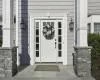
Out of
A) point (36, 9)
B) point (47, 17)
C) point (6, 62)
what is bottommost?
point (6, 62)

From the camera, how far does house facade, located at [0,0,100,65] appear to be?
10016 mm

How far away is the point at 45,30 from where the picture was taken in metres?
10.1

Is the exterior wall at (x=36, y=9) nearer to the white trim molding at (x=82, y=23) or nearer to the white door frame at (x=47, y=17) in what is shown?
the white door frame at (x=47, y=17)

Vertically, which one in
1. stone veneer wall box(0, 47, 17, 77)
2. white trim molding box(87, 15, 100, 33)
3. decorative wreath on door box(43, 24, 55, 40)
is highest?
white trim molding box(87, 15, 100, 33)

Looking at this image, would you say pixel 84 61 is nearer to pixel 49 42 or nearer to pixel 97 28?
pixel 49 42

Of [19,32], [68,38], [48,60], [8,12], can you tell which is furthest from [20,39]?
[8,12]

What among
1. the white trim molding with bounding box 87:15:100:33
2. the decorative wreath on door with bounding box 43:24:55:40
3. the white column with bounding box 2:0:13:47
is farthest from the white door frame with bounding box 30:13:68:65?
the white column with bounding box 2:0:13:47

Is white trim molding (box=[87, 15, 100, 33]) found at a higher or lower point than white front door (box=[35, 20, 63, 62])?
higher

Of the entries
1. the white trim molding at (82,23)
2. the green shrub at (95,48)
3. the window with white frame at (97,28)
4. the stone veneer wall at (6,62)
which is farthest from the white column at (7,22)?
the window with white frame at (97,28)

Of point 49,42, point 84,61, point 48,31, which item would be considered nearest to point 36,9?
point 48,31

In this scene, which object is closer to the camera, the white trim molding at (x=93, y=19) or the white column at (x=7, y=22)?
the white column at (x=7, y=22)

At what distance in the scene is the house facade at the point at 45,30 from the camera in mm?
10016

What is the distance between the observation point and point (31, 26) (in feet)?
32.8

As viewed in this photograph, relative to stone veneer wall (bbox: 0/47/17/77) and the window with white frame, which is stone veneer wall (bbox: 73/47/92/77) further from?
the window with white frame
